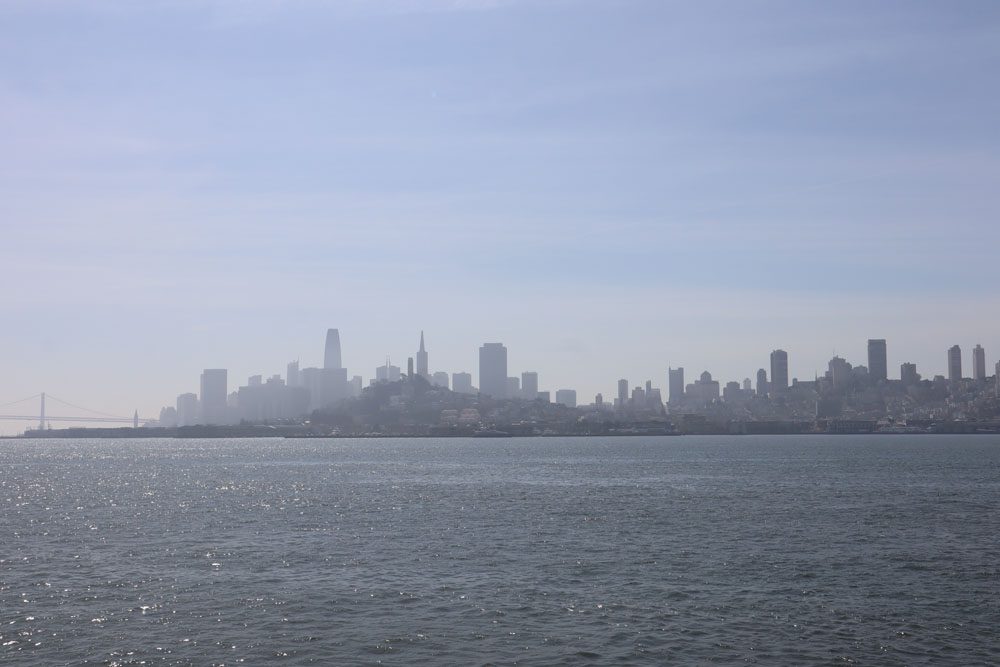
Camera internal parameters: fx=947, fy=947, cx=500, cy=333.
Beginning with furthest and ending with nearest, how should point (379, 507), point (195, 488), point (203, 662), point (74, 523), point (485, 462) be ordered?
point (485, 462) < point (195, 488) < point (379, 507) < point (74, 523) < point (203, 662)

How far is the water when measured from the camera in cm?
2725

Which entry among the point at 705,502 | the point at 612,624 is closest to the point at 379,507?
the point at 705,502

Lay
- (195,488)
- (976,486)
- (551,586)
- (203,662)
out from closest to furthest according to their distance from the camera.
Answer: (203,662) < (551,586) < (976,486) < (195,488)

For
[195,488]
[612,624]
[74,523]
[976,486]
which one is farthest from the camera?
[195,488]

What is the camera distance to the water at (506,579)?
89.4 ft

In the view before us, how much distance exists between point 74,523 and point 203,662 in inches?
1432

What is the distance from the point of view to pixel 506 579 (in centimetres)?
3709

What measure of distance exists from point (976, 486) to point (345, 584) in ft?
218

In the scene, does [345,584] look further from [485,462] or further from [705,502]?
[485,462]

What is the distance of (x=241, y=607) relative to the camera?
32000 millimetres

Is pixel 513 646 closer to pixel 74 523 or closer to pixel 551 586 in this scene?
pixel 551 586

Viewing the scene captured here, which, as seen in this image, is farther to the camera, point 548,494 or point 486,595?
point 548,494

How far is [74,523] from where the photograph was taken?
57250 mm

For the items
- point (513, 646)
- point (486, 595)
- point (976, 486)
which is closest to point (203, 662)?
point (513, 646)
